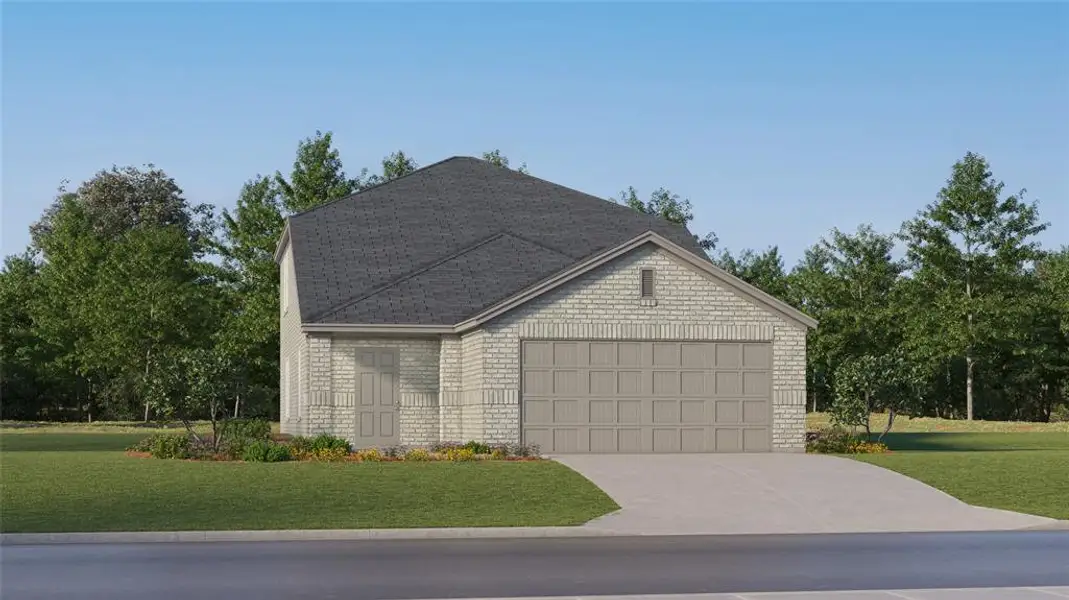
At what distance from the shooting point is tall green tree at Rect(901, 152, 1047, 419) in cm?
6297

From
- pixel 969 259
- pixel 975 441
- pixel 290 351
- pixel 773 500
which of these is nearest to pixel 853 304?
pixel 969 259

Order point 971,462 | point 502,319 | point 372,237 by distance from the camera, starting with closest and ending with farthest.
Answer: point 971,462 < point 502,319 < point 372,237

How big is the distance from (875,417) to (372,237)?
110 feet

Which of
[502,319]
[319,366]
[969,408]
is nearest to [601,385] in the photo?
[502,319]

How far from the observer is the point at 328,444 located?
1282 inches

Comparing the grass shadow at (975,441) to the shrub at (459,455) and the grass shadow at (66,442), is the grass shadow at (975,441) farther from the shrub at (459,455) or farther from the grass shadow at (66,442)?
the grass shadow at (66,442)

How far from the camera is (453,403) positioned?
117 ft

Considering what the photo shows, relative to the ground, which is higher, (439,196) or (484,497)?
(439,196)

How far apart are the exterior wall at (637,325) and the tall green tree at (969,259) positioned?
1209 inches

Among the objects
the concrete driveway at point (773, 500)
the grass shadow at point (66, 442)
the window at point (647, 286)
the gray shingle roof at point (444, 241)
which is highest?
the gray shingle roof at point (444, 241)

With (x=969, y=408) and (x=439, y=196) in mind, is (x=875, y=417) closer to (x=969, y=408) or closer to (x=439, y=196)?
(x=969, y=408)

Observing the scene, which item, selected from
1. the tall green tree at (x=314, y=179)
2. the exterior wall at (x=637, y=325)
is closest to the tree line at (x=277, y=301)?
the tall green tree at (x=314, y=179)

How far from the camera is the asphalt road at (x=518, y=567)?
14.9m

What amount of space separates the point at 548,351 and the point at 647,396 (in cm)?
258
